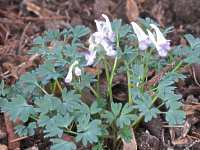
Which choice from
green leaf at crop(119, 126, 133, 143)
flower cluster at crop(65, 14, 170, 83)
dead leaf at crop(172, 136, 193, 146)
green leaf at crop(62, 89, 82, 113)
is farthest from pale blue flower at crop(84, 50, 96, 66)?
dead leaf at crop(172, 136, 193, 146)

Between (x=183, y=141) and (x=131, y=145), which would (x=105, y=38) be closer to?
(x=131, y=145)

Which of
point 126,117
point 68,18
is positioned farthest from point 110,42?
point 68,18

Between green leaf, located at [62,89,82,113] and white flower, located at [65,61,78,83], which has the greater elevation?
white flower, located at [65,61,78,83]

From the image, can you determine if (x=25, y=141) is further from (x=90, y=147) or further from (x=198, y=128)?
(x=198, y=128)

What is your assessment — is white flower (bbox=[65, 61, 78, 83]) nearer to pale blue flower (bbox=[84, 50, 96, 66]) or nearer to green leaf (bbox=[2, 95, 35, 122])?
pale blue flower (bbox=[84, 50, 96, 66])

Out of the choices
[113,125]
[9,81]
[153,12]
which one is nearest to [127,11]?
[153,12]

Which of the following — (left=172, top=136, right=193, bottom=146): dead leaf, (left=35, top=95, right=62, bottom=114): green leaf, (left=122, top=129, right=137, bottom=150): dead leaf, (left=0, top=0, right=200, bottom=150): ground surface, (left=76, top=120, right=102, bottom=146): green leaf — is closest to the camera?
(left=76, top=120, right=102, bottom=146): green leaf

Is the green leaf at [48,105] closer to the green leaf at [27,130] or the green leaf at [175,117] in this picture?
the green leaf at [27,130]
